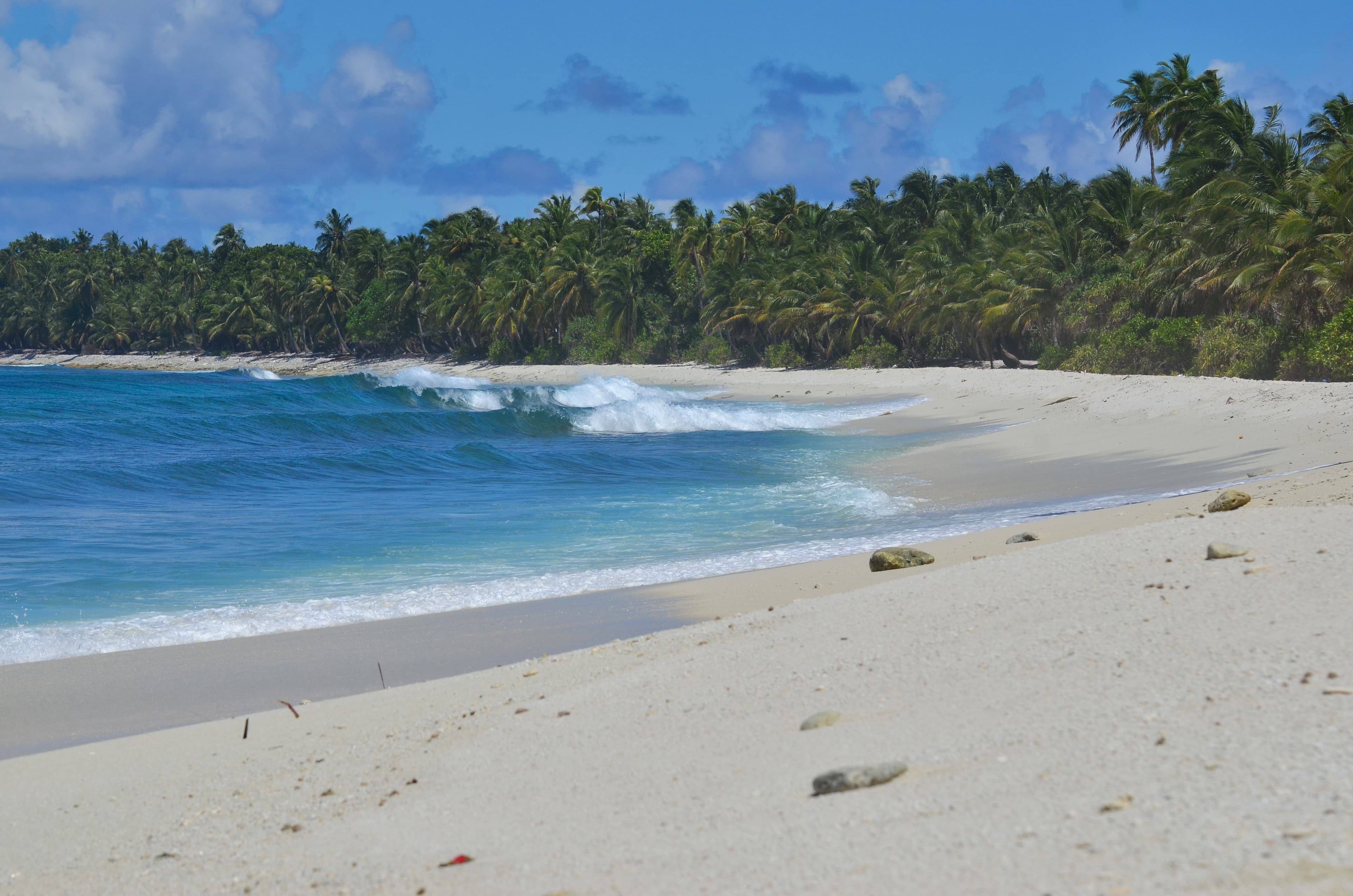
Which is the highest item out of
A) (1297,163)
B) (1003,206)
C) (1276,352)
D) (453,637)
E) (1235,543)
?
(1003,206)

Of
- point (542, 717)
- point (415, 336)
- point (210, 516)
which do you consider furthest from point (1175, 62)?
point (415, 336)

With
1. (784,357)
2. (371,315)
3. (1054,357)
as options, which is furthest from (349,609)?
(371,315)

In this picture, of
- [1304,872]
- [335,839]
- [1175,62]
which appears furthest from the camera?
[1175,62]

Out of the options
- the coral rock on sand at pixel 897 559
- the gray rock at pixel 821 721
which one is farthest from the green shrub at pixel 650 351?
the gray rock at pixel 821 721

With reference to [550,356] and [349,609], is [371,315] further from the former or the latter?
[349,609]

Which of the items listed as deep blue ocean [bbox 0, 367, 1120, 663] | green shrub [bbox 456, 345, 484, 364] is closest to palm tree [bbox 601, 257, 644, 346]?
green shrub [bbox 456, 345, 484, 364]

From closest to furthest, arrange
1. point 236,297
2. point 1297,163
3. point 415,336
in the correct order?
1. point 1297,163
2. point 415,336
3. point 236,297

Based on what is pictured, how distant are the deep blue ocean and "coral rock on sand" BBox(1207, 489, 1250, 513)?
3.32 metres

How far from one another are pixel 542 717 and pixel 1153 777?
10.3 ft

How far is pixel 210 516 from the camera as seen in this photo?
16.3 meters

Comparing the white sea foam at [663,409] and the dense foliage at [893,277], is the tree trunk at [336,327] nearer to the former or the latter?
the dense foliage at [893,277]

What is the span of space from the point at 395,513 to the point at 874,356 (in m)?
39.9

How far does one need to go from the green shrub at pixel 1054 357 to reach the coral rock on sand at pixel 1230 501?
106 feet

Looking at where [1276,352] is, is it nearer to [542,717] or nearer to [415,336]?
[542,717]
